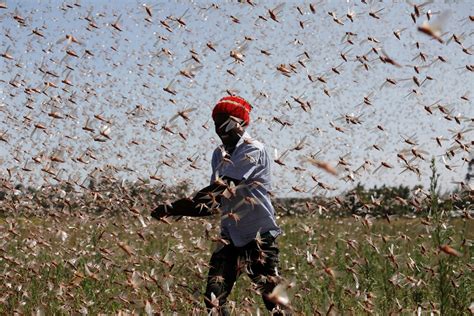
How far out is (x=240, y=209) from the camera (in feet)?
16.5

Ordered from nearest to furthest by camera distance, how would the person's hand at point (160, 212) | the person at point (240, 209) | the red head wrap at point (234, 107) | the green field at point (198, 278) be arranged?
the green field at point (198, 278) < the person's hand at point (160, 212) < the person at point (240, 209) < the red head wrap at point (234, 107)

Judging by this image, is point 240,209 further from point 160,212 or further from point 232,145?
point 160,212

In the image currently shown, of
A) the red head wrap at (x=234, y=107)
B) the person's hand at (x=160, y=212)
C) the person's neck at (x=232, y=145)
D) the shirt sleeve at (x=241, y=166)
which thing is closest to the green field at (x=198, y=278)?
the person's hand at (x=160, y=212)

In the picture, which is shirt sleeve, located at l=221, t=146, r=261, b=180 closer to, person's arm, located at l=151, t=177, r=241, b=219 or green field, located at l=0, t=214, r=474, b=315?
person's arm, located at l=151, t=177, r=241, b=219

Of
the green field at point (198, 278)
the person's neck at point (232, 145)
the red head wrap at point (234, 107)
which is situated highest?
the red head wrap at point (234, 107)

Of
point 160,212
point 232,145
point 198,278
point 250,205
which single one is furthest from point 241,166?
point 198,278

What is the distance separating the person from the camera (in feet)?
15.4

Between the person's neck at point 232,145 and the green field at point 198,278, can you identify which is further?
the person's neck at point 232,145

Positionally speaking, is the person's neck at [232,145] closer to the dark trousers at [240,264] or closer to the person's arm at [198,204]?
the person's arm at [198,204]

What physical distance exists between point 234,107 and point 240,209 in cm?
75

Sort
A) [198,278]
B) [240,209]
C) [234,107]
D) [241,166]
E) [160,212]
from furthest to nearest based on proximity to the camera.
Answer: [198,278] < [240,209] < [234,107] < [241,166] < [160,212]

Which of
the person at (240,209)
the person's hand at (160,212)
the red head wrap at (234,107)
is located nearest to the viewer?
the person's hand at (160,212)

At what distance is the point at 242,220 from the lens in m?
5.00

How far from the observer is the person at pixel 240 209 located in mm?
4688
